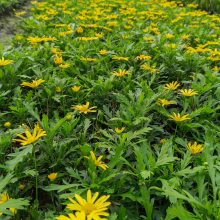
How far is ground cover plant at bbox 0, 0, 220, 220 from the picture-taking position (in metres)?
1.62

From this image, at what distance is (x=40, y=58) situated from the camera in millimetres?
3352

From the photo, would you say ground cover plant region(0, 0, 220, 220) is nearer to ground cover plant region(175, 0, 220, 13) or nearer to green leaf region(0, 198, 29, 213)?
green leaf region(0, 198, 29, 213)

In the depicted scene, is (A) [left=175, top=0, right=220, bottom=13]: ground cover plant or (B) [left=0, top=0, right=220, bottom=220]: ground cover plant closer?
(B) [left=0, top=0, right=220, bottom=220]: ground cover plant

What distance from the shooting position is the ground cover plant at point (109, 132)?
1.62m

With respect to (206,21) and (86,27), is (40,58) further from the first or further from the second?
(206,21)

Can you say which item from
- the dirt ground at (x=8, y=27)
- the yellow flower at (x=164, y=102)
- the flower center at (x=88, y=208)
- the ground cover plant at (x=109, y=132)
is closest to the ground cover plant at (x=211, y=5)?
the ground cover plant at (x=109, y=132)

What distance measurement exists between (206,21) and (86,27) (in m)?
2.20

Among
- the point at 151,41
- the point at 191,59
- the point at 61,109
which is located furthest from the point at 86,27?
the point at 61,109

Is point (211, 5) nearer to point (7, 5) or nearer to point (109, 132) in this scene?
point (7, 5)

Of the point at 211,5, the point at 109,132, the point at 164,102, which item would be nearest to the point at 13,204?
the point at 109,132

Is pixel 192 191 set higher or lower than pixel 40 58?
higher

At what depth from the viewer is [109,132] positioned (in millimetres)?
2316

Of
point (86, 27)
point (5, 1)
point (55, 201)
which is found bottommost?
point (5, 1)

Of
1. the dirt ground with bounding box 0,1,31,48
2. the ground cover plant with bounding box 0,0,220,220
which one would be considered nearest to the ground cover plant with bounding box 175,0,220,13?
the ground cover plant with bounding box 0,0,220,220
